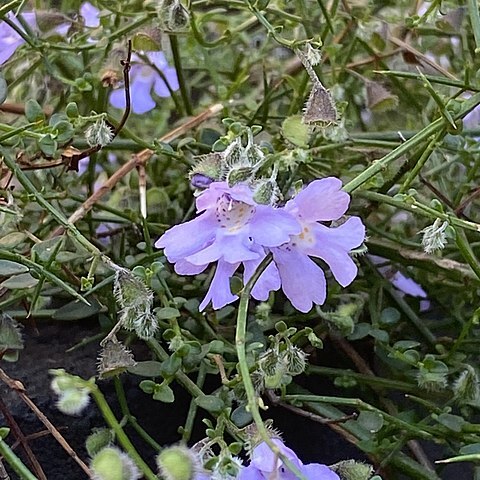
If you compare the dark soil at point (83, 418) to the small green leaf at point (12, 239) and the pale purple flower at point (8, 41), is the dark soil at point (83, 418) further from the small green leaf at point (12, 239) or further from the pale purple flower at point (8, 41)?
the pale purple flower at point (8, 41)

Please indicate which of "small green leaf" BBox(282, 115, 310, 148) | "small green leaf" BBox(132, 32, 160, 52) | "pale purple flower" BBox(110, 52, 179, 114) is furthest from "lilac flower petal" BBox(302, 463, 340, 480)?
"pale purple flower" BBox(110, 52, 179, 114)

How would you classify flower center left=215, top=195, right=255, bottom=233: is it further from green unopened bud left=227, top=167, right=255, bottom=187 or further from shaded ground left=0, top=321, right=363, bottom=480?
shaded ground left=0, top=321, right=363, bottom=480

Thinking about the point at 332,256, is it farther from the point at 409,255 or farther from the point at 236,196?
the point at 409,255

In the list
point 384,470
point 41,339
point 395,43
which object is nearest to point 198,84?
point 395,43

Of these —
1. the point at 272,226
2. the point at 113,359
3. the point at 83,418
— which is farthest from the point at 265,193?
the point at 83,418

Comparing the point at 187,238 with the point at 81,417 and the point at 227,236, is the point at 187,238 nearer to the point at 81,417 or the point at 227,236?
the point at 227,236
